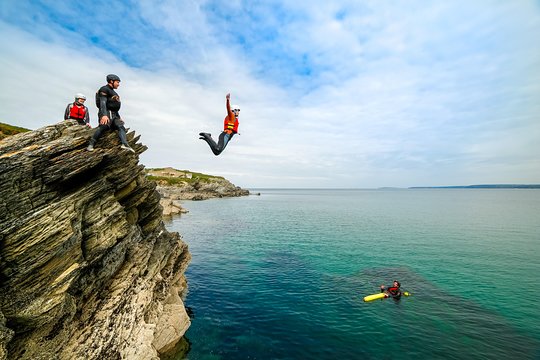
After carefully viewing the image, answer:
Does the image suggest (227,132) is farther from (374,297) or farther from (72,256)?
(374,297)

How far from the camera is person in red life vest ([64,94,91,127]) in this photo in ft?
52.8

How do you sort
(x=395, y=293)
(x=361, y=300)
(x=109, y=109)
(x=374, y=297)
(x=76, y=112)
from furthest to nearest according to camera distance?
1. (x=395, y=293)
2. (x=374, y=297)
3. (x=361, y=300)
4. (x=76, y=112)
5. (x=109, y=109)

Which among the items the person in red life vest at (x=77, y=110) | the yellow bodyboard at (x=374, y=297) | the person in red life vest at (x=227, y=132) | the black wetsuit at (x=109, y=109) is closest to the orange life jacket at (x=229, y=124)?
the person in red life vest at (x=227, y=132)

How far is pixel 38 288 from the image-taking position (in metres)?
12.2

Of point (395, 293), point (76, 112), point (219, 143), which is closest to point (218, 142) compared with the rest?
point (219, 143)

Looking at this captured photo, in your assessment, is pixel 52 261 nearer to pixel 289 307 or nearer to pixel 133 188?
pixel 133 188

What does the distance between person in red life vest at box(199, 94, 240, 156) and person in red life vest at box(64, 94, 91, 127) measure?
8.16 metres

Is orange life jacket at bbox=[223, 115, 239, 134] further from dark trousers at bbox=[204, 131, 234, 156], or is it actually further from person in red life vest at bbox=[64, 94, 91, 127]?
person in red life vest at bbox=[64, 94, 91, 127]

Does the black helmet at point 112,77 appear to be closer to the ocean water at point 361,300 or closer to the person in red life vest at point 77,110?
the person in red life vest at point 77,110

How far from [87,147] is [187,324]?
1465 centimetres

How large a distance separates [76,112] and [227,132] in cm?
956

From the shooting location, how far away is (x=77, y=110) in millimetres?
16203

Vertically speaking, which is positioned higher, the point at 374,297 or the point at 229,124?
the point at 229,124

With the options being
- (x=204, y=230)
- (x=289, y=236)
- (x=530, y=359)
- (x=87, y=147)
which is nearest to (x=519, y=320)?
(x=530, y=359)
